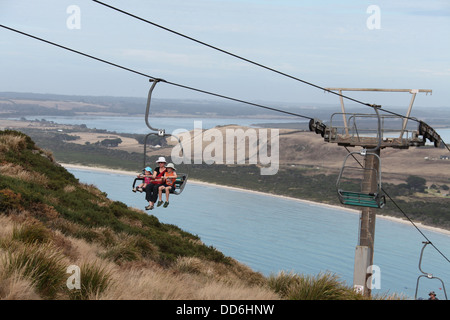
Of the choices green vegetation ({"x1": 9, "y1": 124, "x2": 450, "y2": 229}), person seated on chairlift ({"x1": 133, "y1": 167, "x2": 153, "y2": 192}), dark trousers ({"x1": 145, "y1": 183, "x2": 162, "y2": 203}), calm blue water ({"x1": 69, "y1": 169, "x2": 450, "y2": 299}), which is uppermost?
person seated on chairlift ({"x1": 133, "y1": 167, "x2": 153, "y2": 192})

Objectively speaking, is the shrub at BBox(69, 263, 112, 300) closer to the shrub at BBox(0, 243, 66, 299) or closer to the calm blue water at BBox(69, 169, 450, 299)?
the shrub at BBox(0, 243, 66, 299)

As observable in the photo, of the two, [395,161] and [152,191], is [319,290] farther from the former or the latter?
[395,161]

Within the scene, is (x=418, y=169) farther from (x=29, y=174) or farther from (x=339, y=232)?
(x=29, y=174)

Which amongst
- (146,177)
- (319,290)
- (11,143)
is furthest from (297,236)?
(319,290)

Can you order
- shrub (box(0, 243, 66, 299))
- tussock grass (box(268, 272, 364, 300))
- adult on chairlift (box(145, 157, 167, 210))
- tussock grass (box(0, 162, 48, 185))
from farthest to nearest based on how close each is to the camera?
tussock grass (box(0, 162, 48, 185)), adult on chairlift (box(145, 157, 167, 210)), tussock grass (box(268, 272, 364, 300)), shrub (box(0, 243, 66, 299))

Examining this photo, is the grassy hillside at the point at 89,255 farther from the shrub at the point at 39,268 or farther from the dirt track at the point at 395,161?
the dirt track at the point at 395,161

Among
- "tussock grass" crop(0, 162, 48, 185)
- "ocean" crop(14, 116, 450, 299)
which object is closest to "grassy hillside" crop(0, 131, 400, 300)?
"tussock grass" crop(0, 162, 48, 185)

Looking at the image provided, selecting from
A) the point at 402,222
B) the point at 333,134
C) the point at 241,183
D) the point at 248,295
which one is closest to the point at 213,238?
the point at 402,222
